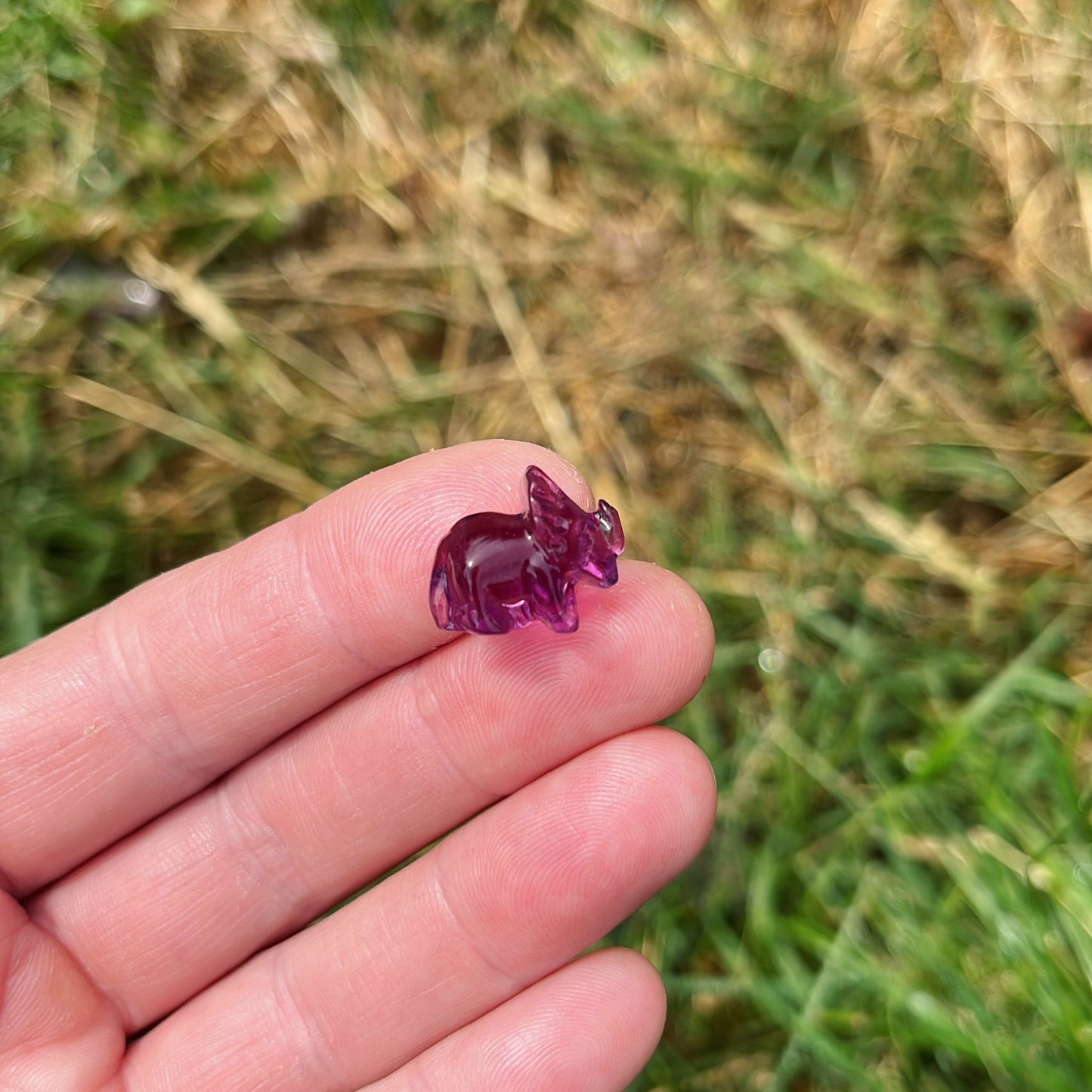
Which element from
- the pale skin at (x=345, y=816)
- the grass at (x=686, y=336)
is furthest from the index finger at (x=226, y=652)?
the grass at (x=686, y=336)

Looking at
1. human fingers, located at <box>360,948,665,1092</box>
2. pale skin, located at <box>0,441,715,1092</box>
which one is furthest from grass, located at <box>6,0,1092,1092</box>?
pale skin, located at <box>0,441,715,1092</box>

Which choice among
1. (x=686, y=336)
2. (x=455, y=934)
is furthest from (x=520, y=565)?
(x=686, y=336)

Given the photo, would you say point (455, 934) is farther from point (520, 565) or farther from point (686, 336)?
point (686, 336)

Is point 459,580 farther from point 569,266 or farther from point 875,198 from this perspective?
point 875,198

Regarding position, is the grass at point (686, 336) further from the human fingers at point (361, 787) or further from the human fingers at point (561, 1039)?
the human fingers at point (361, 787)

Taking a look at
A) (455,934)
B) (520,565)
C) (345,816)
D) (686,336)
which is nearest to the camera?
(520,565)

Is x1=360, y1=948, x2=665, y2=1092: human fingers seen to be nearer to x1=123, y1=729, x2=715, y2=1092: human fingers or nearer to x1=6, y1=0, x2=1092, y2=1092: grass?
x1=123, y1=729, x2=715, y2=1092: human fingers

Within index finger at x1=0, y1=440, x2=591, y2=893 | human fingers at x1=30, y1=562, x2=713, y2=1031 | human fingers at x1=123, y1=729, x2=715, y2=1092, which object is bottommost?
human fingers at x1=123, y1=729, x2=715, y2=1092

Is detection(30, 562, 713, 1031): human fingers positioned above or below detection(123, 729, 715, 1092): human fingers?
above
